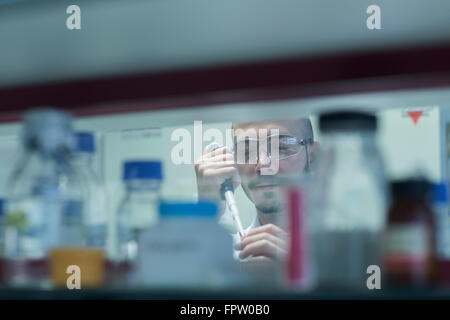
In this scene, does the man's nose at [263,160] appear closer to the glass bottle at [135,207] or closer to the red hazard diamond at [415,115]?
the red hazard diamond at [415,115]

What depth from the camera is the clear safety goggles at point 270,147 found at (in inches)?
71.1

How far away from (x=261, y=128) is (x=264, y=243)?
0.76 meters

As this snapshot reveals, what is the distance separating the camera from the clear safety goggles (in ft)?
5.93

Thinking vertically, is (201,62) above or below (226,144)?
above

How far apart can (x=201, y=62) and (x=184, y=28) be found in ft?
0.43

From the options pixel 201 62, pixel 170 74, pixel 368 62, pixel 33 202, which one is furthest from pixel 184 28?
pixel 33 202

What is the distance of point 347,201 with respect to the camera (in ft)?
2.21

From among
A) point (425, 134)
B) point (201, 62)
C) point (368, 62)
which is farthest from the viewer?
point (425, 134)

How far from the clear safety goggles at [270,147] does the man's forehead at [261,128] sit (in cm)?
2

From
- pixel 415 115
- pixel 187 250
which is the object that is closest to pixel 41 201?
pixel 187 250

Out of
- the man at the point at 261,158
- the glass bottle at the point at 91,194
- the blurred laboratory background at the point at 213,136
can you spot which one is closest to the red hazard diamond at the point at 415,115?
the blurred laboratory background at the point at 213,136

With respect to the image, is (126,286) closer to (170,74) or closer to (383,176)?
(383,176)

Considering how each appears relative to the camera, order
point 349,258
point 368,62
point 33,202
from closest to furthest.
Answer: point 349,258
point 33,202
point 368,62

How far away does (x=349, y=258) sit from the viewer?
0.66m
